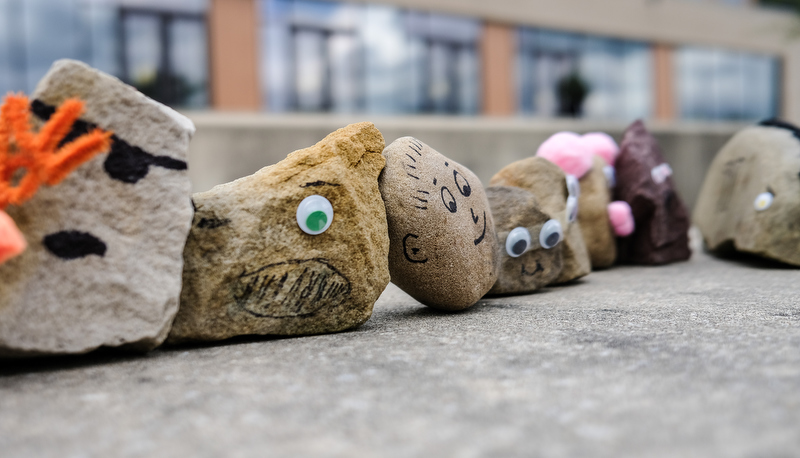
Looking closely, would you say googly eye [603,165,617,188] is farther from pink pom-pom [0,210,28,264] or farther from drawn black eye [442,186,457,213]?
pink pom-pom [0,210,28,264]

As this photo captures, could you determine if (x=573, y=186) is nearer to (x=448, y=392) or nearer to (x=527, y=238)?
(x=527, y=238)

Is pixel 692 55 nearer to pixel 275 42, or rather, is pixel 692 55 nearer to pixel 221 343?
pixel 275 42

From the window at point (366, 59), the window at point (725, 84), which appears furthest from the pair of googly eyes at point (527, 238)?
the window at point (725, 84)

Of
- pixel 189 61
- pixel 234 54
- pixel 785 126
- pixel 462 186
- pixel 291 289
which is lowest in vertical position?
pixel 291 289

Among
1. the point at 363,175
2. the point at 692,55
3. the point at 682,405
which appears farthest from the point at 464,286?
the point at 692,55

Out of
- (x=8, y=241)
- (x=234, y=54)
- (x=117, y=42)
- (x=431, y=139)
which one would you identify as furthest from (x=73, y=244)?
(x=234, y=54)

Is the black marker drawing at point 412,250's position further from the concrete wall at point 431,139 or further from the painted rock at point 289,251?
the concrete wall at point 431,139

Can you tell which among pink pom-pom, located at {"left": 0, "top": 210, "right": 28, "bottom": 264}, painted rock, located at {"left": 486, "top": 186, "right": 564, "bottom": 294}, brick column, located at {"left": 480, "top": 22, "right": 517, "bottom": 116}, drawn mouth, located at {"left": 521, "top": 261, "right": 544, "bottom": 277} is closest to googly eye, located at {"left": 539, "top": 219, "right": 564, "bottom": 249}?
painted rock, located at {"left": 486, "top": 186, "right": 564, "bottom": 294}
